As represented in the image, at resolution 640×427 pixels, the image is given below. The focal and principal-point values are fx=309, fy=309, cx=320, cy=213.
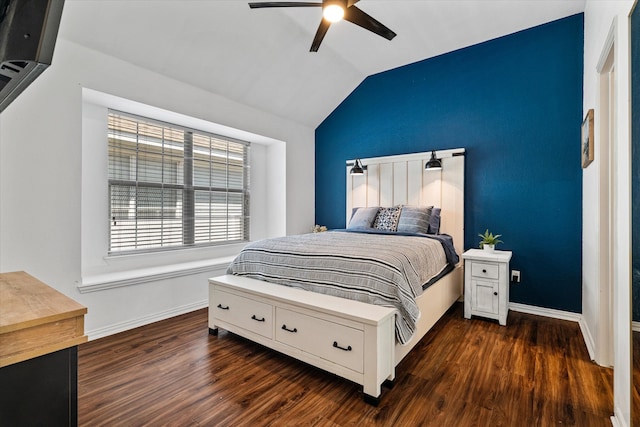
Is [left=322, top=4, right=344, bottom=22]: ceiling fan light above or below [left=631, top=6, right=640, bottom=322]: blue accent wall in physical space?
above

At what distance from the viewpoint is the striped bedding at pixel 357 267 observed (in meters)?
1.93

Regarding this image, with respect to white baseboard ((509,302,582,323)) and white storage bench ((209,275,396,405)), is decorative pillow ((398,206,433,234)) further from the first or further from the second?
white storage bench ((209,275,396,405))

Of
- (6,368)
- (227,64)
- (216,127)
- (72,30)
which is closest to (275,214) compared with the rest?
(216,127)

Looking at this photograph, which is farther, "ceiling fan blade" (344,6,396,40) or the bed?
"ceiling fan blade" (344,6,396,40)

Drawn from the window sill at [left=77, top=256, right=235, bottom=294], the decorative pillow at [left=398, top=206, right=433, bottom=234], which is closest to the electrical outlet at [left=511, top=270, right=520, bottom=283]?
the decorative pillow at [left=398, top=206, right=433, bottom=234]

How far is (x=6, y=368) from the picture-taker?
683mm

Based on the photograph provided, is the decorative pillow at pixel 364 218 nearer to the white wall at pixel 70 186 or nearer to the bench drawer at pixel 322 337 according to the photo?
the white wall at pixel 70 186

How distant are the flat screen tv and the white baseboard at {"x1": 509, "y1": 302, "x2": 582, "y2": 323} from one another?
394 centimetres

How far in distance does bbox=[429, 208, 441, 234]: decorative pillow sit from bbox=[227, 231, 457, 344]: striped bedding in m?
0.60

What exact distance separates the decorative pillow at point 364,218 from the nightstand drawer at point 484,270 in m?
1.24

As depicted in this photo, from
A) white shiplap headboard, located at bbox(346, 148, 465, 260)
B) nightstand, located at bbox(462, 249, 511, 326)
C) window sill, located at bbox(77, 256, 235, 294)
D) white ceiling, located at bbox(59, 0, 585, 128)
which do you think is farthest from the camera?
white shiplap headboard, located at bbox(346, 148, 465, 260)

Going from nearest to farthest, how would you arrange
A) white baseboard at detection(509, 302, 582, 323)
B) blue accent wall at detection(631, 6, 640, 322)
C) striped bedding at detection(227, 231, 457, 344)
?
blue accent wall at detection(631, 6, 640, 322), striped bedding at detection(227, 231, 457, 344), white baseboard at detection(509, 302, 582, 323)

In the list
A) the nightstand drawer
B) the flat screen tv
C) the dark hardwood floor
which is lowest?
the dark hardwood floor

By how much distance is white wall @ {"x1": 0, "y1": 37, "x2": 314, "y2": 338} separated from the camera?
2.22 m
